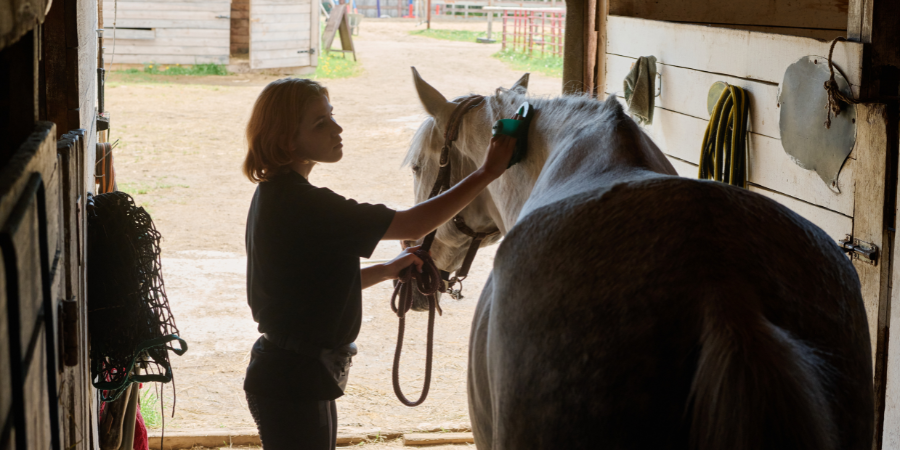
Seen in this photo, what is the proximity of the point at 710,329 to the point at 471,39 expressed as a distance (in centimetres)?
2259

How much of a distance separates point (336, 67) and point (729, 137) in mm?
13809

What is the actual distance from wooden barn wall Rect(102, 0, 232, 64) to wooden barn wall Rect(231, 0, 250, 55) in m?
0.81

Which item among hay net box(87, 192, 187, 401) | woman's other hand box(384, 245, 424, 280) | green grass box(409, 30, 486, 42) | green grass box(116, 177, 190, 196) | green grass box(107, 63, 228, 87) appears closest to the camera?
hay net box(87, 192, 187, 401)

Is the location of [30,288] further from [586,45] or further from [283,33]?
[283,33]

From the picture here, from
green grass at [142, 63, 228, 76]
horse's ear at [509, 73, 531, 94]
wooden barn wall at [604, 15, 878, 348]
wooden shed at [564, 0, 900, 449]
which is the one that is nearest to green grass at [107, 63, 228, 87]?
green grass at [142, 63, 228, 76]

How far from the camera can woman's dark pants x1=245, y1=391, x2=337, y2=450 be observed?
5.96ft

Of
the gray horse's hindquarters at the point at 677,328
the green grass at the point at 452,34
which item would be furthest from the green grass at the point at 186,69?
the gray horse's hindquarters at the point at 677,328

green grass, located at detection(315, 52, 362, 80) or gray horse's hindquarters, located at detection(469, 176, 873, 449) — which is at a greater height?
green grass, located at detection(315, 52, 362, 80)

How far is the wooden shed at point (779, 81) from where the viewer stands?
199 cm

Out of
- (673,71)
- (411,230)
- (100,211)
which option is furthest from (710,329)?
(673,71)

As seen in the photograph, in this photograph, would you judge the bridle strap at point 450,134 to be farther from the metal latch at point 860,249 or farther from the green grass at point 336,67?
the green grass at point 336,67

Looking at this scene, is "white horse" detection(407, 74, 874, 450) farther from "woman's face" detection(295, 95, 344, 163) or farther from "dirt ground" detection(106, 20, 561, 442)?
"dirt ground" detection(106, 20, 561, 442)

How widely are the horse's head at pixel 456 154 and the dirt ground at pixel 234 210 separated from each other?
4.78ft

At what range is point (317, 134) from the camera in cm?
190
